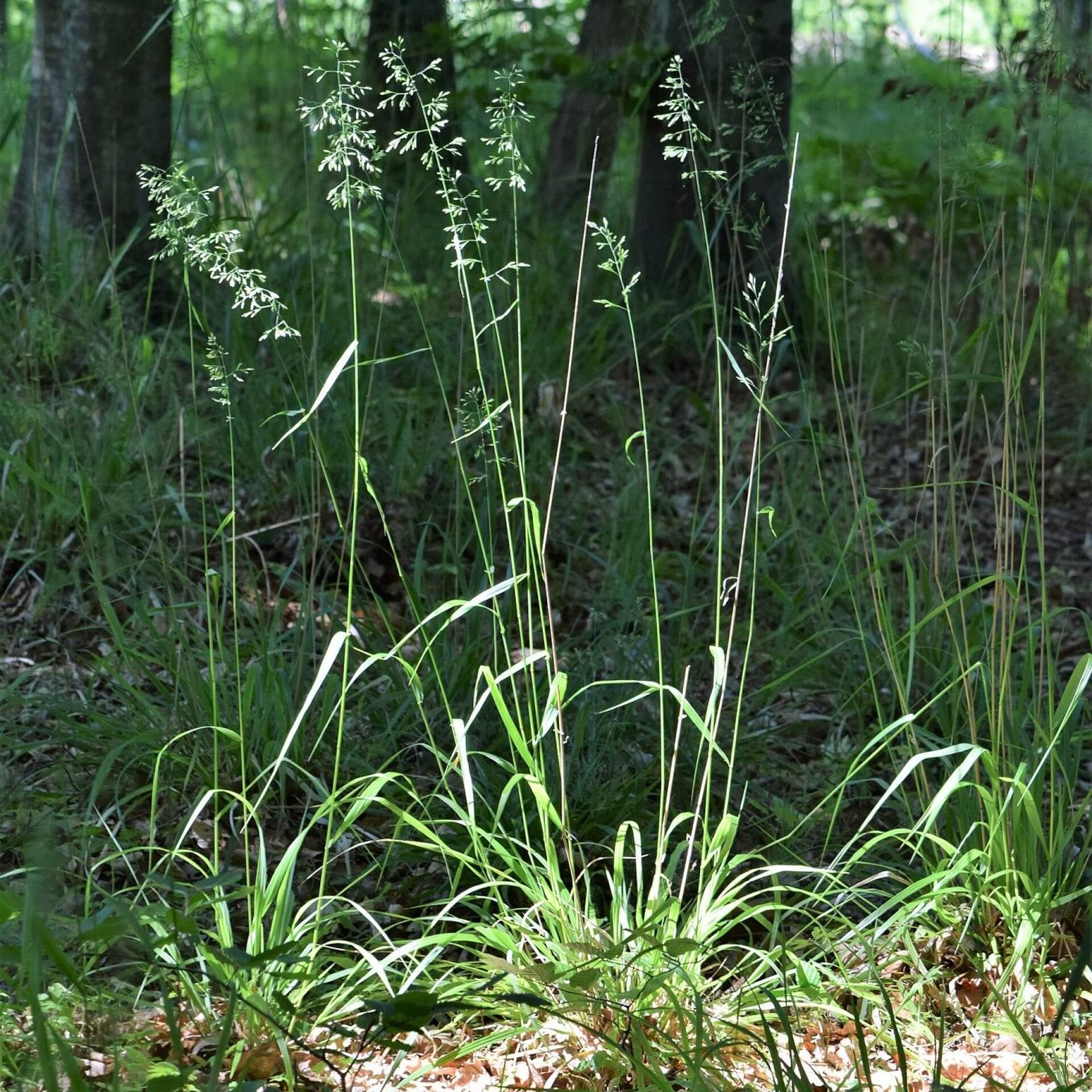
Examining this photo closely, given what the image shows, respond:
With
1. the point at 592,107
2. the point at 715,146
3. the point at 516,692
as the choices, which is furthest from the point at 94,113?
the point at 516,692

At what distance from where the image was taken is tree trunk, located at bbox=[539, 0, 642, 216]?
4527mm

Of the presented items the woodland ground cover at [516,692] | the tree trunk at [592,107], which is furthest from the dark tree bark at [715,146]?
the woodland ground cover at [516,692]

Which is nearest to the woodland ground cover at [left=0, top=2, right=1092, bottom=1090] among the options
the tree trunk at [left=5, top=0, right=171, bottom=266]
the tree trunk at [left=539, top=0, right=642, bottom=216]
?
the tree trunk at [left=5, top=0, right=171, bottom=266]

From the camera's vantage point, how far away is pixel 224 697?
2303 mm

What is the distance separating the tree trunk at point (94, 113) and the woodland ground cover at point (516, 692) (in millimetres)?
281

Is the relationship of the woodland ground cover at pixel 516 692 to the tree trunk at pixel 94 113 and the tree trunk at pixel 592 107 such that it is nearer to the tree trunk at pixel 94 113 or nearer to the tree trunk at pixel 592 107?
the tree trunk at pixel 94 113

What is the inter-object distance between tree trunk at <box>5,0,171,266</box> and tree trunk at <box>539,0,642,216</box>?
4.68 feet

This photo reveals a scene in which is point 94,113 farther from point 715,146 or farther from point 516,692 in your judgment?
point 516,692

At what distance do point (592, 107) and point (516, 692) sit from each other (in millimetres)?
3710

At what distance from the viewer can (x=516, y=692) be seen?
88.7 inches

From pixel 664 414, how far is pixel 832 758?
2.06m

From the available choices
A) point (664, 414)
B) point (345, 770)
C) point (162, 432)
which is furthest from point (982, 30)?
point (345, 770)

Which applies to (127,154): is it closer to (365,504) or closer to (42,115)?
(42,115)

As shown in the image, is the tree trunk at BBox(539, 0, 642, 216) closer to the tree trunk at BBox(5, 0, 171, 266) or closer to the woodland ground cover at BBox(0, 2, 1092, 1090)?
the woodland ground cover at BBox(0, 2, 1092, 1090)
